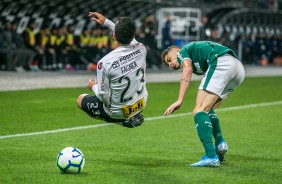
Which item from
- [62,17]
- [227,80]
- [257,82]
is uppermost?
[227,80]

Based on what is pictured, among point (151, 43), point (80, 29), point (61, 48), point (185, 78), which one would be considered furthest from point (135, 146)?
point (151, 43)

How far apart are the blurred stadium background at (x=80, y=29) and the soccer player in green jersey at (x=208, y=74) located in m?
17.8

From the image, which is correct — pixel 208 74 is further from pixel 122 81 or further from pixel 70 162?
pixel 70 162

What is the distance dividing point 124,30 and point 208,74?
1.23 meters

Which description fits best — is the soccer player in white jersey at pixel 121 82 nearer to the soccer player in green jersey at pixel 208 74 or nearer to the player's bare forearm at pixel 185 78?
the soccer player in green jersey at pixel 208 74

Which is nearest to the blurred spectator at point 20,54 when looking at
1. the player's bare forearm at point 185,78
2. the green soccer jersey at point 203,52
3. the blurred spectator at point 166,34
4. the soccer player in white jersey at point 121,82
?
the blurred spectator at point 166,34

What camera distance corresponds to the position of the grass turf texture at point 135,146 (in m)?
8.49

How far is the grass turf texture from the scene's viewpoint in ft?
27.9

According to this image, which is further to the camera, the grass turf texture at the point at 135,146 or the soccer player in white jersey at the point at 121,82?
the soccer player in white jersey at the point at 121,82

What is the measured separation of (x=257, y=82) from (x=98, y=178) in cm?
2057

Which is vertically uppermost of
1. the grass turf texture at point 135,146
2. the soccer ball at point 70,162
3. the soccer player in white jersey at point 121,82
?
the soccer player in white jersey at point 121,82

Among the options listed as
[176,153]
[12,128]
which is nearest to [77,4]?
[12,128]

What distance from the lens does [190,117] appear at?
51.4 ft

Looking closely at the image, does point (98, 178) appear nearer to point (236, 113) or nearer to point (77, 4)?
point (236, 113)
